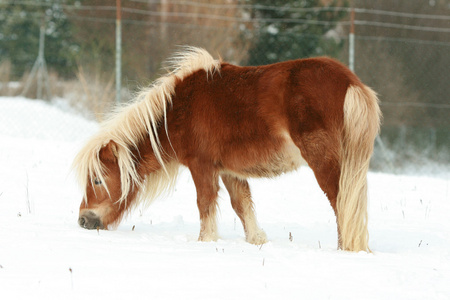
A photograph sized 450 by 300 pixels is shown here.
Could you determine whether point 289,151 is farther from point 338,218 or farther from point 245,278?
point 245,278

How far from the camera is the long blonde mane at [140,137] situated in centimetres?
414

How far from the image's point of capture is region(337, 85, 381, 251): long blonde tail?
3.46 metres

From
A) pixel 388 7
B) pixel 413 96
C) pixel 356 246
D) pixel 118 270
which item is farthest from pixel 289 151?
pixel 388 7

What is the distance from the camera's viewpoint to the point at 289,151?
147 inches

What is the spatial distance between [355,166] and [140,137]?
67.9 inches

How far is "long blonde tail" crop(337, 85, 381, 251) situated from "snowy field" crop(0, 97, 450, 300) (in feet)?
0.55

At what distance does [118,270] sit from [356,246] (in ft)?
5.34

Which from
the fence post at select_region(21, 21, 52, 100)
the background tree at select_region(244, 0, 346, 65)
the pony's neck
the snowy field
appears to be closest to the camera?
the snowy field

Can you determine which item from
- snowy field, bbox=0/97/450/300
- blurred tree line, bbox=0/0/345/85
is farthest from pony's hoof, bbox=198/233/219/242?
blurred tree line, bbox=0/0/345/85

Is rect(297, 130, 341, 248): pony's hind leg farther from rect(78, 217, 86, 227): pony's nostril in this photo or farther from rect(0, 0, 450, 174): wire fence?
rect(0, 0, 450, 174): wire fence

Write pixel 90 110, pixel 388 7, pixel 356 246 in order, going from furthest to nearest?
pixel 388 7, pixel 90 110, pixel 356 246

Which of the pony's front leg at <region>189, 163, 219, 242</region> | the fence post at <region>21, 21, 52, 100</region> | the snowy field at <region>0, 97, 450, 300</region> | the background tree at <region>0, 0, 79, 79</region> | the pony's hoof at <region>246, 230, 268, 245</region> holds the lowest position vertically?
the pony's hoof at <region>246, 230, 268, 245</region>

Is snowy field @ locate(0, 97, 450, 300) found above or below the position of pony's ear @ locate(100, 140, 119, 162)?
below

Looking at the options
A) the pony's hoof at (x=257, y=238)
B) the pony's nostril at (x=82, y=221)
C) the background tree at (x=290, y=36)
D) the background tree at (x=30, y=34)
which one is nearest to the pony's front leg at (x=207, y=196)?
the pony's hoof at (x=257, y=238)
